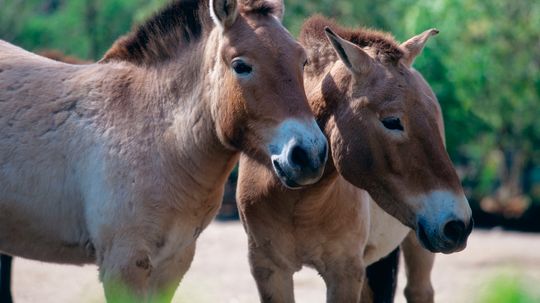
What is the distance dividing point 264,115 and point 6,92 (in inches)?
62.8

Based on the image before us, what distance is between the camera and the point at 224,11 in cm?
479

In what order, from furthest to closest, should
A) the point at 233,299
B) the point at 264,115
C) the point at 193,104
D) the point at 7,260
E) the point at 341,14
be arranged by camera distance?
the point at 341,14, the point at 233,299, the point at 7,260, the point at 193,104, the point at 264,115

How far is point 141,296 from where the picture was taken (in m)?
4.75

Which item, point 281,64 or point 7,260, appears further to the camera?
point 7,260

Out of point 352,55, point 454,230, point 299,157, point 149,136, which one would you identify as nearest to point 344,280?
point 454,230

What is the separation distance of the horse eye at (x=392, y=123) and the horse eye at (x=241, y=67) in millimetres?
820

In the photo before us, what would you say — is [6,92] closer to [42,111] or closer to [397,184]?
[42,111]

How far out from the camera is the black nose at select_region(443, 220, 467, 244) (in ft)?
15.5

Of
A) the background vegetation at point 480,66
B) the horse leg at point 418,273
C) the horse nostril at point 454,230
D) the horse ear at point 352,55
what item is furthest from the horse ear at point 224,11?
the background vegetation at point 480,66

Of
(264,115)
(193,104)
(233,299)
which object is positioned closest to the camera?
(264,115)

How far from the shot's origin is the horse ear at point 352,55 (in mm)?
5105

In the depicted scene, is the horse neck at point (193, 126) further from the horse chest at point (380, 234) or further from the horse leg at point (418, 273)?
the horse leg at point (418, 273)

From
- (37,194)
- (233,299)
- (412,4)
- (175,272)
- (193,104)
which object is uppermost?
(193,104)

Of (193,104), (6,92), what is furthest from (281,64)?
(6,92)
